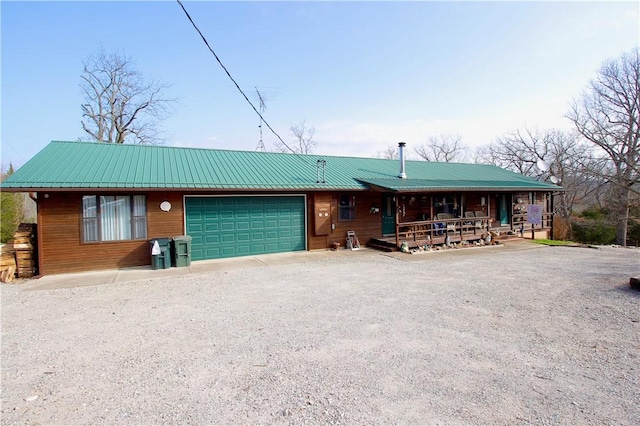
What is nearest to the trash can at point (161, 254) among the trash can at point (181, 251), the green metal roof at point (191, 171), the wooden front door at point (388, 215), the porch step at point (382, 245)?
the trash can at point (181, 251)

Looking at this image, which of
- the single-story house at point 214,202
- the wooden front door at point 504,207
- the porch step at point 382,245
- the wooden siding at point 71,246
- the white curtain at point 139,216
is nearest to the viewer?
the wooden siding at point 71,246

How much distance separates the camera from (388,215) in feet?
45.7

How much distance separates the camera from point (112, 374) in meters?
3.65

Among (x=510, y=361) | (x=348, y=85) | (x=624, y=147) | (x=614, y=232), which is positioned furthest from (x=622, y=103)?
(x=510, y=361)

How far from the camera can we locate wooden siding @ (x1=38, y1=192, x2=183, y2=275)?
29.6 feet

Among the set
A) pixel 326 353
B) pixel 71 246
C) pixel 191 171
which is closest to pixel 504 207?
pixel 191 171

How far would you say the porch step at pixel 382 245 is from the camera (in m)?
12.4

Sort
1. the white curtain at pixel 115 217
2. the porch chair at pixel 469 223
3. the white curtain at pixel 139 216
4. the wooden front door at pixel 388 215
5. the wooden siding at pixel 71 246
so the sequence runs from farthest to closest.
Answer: the porch chair at pixel 469 223 < the wooden front door at pixel 388 215 < the white curtain at pixel 139 216 < the white curtain at pixel 115 217 < the wooden siding at pixel 71 246

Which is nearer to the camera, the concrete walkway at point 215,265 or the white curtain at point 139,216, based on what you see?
the concrete walkway at point 215,265

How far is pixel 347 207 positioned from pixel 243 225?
157 inches

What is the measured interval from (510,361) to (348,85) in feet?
39.3

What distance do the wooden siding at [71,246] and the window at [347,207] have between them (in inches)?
256

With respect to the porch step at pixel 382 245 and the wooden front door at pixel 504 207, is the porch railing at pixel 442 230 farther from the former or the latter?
the wooden front door at pixel 504 207

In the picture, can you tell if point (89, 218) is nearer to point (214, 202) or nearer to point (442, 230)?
point (214, 202)
